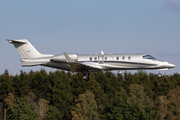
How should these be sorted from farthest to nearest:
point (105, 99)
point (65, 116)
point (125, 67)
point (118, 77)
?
1. point (118, 77)
2. point (105, 99)
3. point (65, 116)
4. point (125, 67)

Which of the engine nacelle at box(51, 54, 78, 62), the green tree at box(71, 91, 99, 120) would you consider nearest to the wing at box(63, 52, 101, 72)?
the engine nacelle at box(51, 54, 78, 62)

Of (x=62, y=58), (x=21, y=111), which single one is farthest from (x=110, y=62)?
(x=21, y=111)

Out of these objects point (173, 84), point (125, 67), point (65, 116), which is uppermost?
point (125, 67)

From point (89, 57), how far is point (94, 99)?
6062cm

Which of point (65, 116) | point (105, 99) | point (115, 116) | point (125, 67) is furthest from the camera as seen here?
point (105, 99)

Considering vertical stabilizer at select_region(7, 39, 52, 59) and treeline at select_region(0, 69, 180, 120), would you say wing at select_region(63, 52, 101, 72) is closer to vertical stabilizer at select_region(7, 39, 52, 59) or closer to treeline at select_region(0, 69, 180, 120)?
vertical stabilizer at select_region(7, 39, 52, 59)

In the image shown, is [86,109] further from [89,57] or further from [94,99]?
[89,57]

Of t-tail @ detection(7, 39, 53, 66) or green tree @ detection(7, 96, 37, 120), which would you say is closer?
t-tail @ detection(7, 39, 53, 66)

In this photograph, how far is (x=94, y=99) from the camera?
10150 cm

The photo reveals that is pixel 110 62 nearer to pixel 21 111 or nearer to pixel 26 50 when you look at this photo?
pixel 26 50

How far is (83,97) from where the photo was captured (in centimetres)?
9488

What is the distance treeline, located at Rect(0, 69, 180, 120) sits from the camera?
9075cm

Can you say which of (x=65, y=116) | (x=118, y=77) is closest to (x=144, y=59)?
(x=65, y=116)

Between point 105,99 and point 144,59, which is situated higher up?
point 144,59
